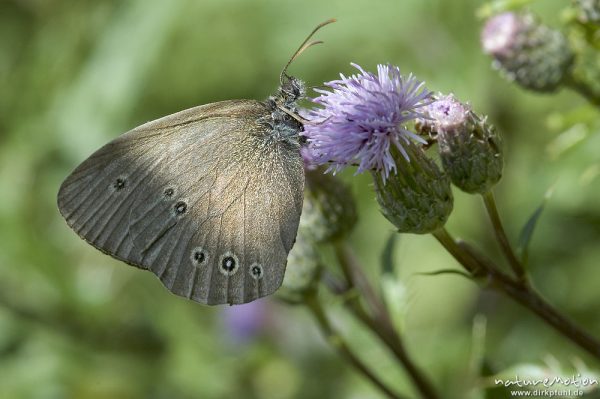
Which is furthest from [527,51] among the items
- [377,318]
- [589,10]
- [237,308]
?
[237,308]

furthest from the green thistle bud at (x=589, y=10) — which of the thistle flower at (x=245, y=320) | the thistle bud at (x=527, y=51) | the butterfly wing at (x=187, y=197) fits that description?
the thistle flower at (x=245, y=320)

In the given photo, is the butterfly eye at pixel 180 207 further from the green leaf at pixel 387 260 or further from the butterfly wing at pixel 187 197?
the green leaf at pixel 387 260

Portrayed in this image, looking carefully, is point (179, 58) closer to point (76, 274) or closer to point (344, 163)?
point (76, 274)

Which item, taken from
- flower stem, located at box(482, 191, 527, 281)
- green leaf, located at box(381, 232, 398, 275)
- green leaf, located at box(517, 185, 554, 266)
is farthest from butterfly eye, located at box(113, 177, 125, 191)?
green leaf, located at box(517, 185, 554, 266)

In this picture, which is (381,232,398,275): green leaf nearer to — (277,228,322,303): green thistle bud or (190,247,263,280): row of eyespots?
(277,228,322,303): green thistle bud

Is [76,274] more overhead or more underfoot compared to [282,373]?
more overhead

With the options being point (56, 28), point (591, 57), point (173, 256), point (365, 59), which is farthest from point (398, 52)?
point (173, 256)
